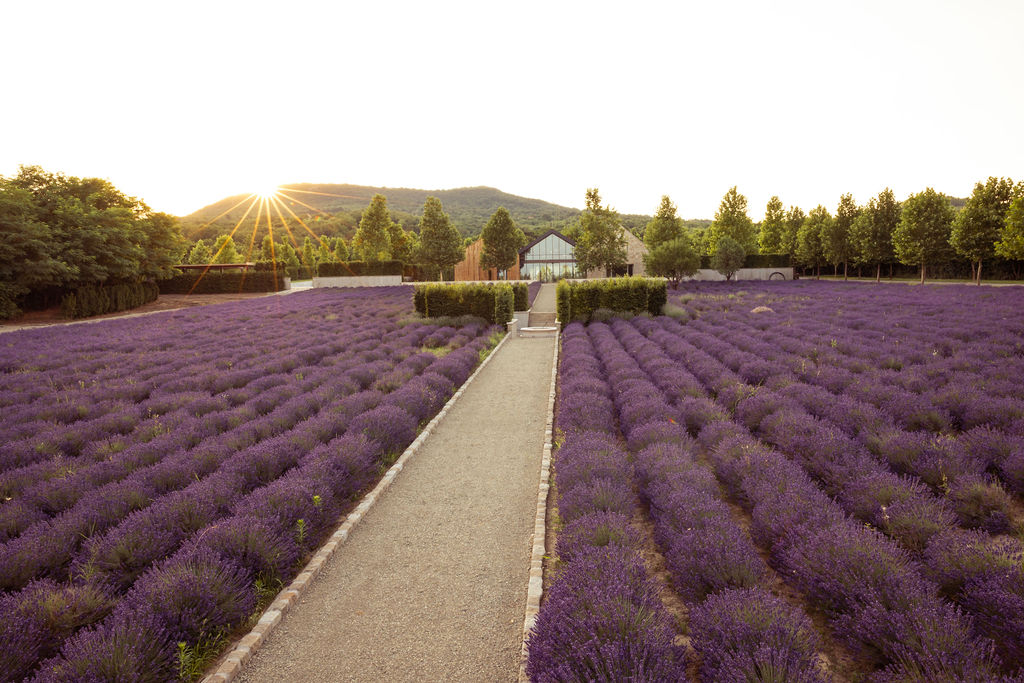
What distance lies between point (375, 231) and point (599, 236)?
28134mm

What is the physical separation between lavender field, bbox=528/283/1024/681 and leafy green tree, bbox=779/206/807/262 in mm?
59953

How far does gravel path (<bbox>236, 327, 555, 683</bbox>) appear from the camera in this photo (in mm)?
3512

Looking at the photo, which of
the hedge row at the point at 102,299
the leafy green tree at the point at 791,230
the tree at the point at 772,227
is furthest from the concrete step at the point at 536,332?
the tree at the point at 772,227

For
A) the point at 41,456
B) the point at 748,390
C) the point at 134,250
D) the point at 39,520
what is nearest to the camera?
the point at 39,520

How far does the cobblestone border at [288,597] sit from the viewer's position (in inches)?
135

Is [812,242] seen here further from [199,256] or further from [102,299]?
[199,256]

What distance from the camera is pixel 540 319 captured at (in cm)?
2536

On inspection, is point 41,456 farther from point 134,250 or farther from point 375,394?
point 134,250

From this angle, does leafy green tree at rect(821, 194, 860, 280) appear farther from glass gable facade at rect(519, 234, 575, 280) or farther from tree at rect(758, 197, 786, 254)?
glass gable facade at rect(519, 234, 575, 280)

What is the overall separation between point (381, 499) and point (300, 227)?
6354 inches

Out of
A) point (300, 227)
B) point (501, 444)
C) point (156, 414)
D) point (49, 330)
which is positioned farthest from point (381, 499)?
point (300, 227)

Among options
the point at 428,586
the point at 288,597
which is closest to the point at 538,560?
the point at 428,586

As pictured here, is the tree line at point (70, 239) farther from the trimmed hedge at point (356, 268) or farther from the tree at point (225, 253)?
the tree at point (225, 253)

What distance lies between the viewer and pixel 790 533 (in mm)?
4098
